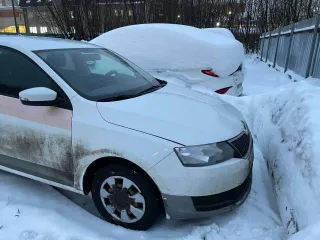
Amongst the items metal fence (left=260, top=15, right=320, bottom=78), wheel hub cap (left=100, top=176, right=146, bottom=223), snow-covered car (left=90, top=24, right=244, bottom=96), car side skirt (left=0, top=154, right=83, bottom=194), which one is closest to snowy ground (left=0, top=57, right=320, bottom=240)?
wheel hub cap (left=100, top=176, right=146, bottom=223)

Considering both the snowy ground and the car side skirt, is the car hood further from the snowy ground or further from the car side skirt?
the car side skirt

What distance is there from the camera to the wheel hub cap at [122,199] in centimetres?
266

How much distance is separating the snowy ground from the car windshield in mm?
1128

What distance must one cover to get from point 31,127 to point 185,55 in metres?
3.76

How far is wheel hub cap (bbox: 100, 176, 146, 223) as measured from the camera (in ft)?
8.74

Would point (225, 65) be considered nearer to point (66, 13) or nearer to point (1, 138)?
point (1, 138)

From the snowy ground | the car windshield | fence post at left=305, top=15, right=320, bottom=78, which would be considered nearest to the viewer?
the snowy ground

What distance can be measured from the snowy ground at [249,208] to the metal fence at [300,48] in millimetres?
4805

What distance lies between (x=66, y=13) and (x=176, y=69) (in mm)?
12239

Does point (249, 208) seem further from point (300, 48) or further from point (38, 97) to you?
point (300, 48)

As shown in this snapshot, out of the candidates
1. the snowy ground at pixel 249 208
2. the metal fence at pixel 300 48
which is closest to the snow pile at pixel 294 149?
the snowy ground at pixel 249 208

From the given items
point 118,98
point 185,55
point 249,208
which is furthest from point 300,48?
point 118,98

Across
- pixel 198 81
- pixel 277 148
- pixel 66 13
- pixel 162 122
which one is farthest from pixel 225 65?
pixel 66 13

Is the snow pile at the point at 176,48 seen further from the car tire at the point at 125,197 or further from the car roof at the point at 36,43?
the car tire at the point at 125,197
